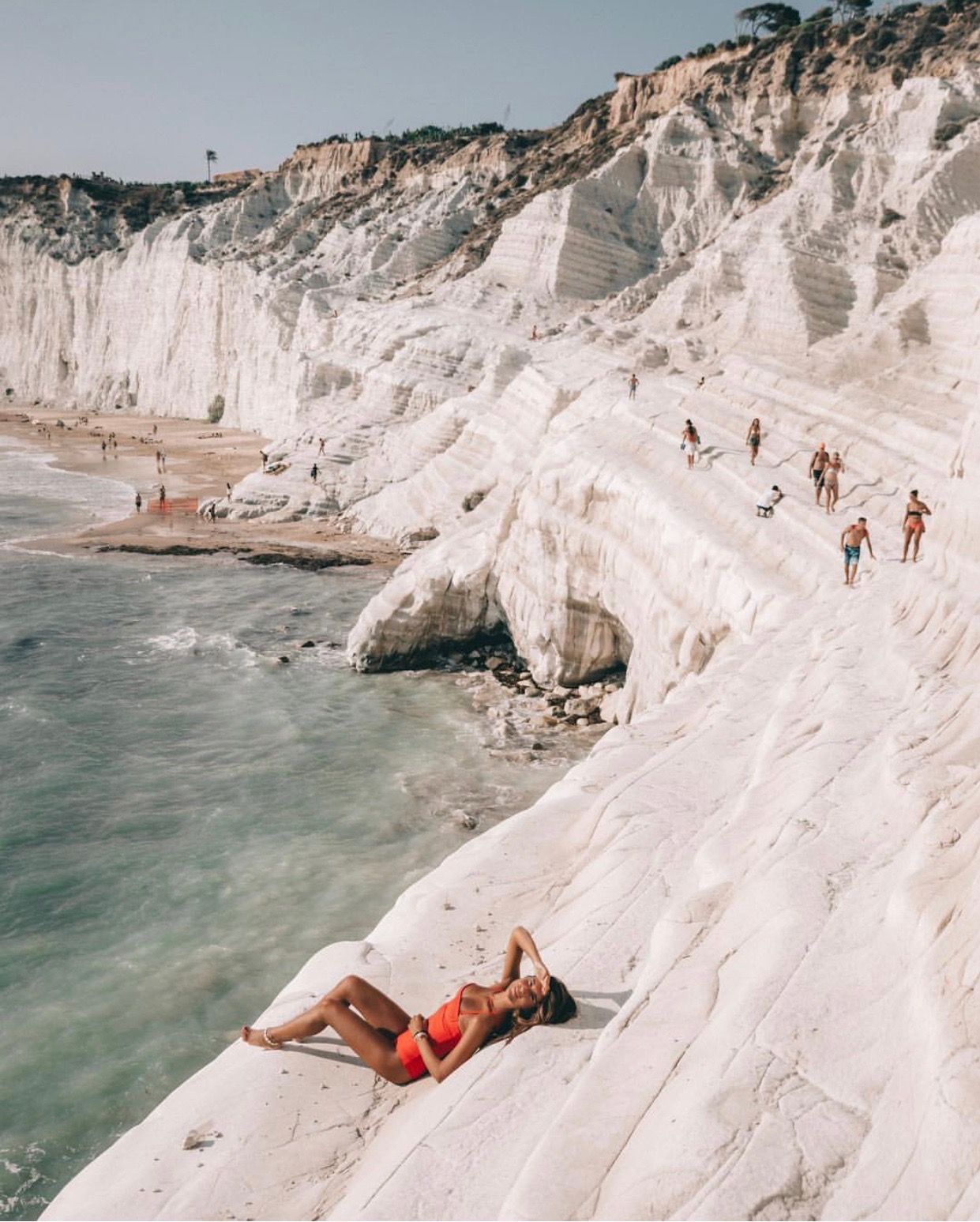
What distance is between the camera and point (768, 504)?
1717 centimetres

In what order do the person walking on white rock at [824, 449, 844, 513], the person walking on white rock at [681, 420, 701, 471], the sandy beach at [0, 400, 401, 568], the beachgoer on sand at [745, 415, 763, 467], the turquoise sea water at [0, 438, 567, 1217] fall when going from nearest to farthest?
the turquoise sea water at [0, 438, 567, 1217] → the person walking on white rock at [824, 449, 844, 513] → the person walking on white rock at [681, 420, 701, 471] → the beachgoer on sand at [745, 415, 763, 467] → the sandy beach at [0, 400, 401, 568]

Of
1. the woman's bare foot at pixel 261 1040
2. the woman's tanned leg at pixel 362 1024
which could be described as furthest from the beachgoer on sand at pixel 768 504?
the woman's bare foot at pixel 261 1040

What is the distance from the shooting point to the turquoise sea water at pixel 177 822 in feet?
33.6

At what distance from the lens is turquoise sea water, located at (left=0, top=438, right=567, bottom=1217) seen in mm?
10242

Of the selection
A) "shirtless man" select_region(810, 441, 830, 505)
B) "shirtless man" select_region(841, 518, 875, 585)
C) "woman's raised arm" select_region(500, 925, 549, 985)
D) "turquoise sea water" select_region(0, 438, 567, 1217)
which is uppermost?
"shirtless man" select_region(810, 441, 830, 505)

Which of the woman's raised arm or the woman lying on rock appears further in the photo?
the woman's raised arm

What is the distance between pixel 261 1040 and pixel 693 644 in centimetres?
1076

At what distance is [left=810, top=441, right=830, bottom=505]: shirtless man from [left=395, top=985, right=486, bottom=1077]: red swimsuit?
13.5m

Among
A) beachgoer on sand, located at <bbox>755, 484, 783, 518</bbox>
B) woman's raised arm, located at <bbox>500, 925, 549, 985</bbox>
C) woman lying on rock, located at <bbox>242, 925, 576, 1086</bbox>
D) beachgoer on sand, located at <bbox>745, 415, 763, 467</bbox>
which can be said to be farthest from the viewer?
beachgoer on sand, located at <bbox>745, 415, 763, 467</bbox>

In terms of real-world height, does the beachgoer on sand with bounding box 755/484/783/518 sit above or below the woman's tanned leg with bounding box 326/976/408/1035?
above

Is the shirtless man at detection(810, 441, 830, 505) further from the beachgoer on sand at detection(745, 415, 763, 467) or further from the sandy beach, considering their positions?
the sandy beach

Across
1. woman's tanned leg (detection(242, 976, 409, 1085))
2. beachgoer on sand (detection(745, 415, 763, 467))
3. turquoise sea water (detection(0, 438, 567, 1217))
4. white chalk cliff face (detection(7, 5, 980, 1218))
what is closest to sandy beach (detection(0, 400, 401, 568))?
white chalk cliff face (detection(7, 5, 980, 1218))

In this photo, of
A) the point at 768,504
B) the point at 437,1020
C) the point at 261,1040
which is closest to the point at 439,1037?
the point at 437,1020

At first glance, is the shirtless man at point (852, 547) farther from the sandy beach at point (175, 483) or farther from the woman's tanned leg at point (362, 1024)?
the sandy beach at point (175, 483)
